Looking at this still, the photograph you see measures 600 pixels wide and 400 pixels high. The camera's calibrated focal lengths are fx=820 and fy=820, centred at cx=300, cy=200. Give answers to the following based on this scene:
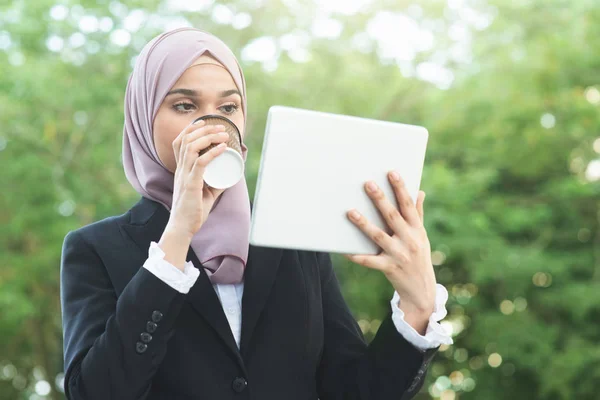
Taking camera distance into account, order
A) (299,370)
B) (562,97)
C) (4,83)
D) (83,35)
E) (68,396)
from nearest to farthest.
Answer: (68,396) < (299,370) < (4,83) < (83,35) < (562,97)

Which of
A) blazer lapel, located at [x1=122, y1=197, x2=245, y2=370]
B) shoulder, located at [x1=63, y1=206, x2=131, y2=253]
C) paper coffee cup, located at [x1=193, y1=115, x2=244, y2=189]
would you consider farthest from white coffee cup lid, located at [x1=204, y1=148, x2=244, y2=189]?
shoulder, located at [x1=63, y1=206, x2=131, y2=253]

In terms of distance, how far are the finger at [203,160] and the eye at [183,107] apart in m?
0.25

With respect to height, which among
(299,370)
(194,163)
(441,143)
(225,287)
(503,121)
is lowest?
(441,143)

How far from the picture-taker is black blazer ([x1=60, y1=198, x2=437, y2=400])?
1669 millimetres

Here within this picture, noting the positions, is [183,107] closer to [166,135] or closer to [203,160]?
[166,135]

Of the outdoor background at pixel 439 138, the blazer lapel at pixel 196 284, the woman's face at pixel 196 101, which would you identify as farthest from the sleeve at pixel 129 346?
the outdoor background at pixel 439 138

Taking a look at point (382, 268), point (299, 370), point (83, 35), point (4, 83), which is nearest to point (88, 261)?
point (299, 370)

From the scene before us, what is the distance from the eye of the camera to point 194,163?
1.63m

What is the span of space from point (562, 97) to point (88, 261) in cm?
950

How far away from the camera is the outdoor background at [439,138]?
31.7 feet

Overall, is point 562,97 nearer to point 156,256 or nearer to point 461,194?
point 461,194

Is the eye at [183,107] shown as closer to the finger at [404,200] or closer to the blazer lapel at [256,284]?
the blazer lapel at [256,284]

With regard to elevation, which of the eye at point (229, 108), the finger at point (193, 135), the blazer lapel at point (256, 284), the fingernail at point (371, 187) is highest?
the finger at point (193, 135)

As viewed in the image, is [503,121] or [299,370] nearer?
[299,370]
